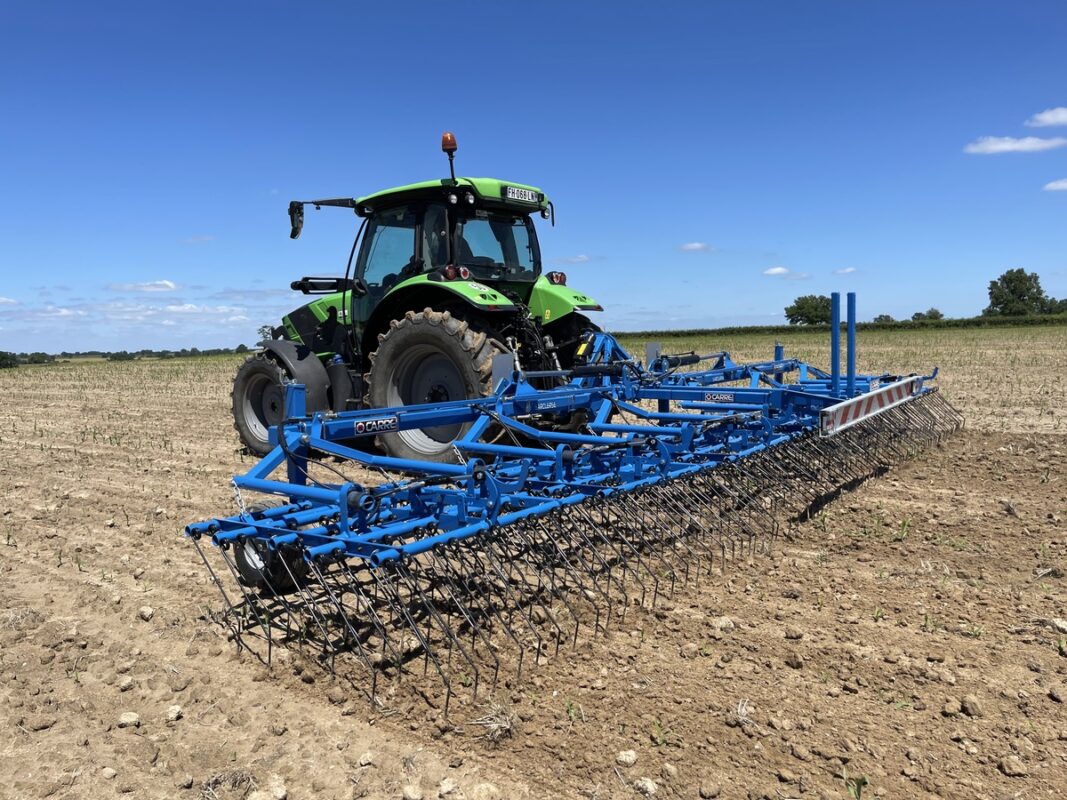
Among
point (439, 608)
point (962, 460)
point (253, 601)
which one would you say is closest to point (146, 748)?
point (253, 601)

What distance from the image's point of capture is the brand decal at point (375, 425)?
366 cm

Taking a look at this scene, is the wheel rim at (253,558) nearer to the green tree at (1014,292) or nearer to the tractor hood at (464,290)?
the tractor hood at (464,290)

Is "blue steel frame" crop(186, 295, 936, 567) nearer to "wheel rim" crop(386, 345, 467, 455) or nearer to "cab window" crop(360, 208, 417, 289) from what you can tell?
"wheel rim" crop(386, 345, 467, 455)

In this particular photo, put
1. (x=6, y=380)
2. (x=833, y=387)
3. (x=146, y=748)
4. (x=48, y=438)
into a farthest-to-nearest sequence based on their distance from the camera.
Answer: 1. (x=6, y=380)
2. (x=48, y=438)
3. (x=833, y=387)
4. (x=146, y=748)

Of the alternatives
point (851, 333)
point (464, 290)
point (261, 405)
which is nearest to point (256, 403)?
point (261, 405)

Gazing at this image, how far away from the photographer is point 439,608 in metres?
3.13

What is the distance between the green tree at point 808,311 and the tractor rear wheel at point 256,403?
44418 mm

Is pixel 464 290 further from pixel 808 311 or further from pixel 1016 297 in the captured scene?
pixel 1016 297

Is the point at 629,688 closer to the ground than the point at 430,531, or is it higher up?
closer to the ground

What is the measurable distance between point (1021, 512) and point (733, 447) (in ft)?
5.13

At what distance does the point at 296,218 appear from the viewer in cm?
611

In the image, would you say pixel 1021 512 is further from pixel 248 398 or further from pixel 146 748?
pixel 248 398

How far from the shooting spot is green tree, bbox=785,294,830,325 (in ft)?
163

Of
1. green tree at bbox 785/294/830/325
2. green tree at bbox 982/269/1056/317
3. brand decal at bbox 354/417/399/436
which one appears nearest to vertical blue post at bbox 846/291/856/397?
brand decal at bbox 354/417/399/436
